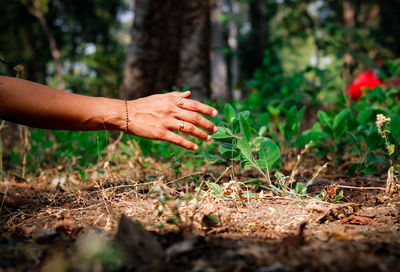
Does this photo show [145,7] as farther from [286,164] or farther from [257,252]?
[257,252]

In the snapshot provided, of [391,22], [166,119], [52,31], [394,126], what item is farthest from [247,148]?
[52,31]

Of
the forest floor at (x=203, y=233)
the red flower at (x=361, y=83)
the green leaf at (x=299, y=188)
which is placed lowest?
the forest floor at (x=203, y=233)

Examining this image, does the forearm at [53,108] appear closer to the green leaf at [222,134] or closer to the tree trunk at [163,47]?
the green leaf at [222,134]

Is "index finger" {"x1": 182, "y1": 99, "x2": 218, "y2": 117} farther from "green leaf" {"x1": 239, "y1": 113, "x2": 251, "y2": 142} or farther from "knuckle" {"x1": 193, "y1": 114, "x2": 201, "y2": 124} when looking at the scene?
"green leaf" {"x1": 239, "y1": 113, "x2": 251, "y2": 142}

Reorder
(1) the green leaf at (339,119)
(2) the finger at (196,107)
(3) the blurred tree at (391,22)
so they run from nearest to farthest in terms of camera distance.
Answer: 1. (2) the finger at (196,107)
2. (1) the green leaf at (339,119)
3. (3) the blurred tree at (391,22)

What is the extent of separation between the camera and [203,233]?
132 centimetres

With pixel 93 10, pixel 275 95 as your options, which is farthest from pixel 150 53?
pixel 93 10

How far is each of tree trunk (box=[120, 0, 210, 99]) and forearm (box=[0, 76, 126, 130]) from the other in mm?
2847

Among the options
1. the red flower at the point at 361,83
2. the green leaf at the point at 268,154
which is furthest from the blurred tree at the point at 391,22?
the green leaf at the point at 268,154

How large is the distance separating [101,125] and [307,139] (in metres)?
1.39

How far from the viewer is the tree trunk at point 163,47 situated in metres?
4.70

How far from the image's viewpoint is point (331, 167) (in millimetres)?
2504

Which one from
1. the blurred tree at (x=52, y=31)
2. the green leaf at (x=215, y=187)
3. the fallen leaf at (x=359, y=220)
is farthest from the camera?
the blurred tree at (x=52, y=31)

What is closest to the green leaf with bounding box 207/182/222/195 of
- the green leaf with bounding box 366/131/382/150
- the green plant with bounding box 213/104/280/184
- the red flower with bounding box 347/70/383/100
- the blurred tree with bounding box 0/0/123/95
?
the green plant with bounding box 213/104/280/184
